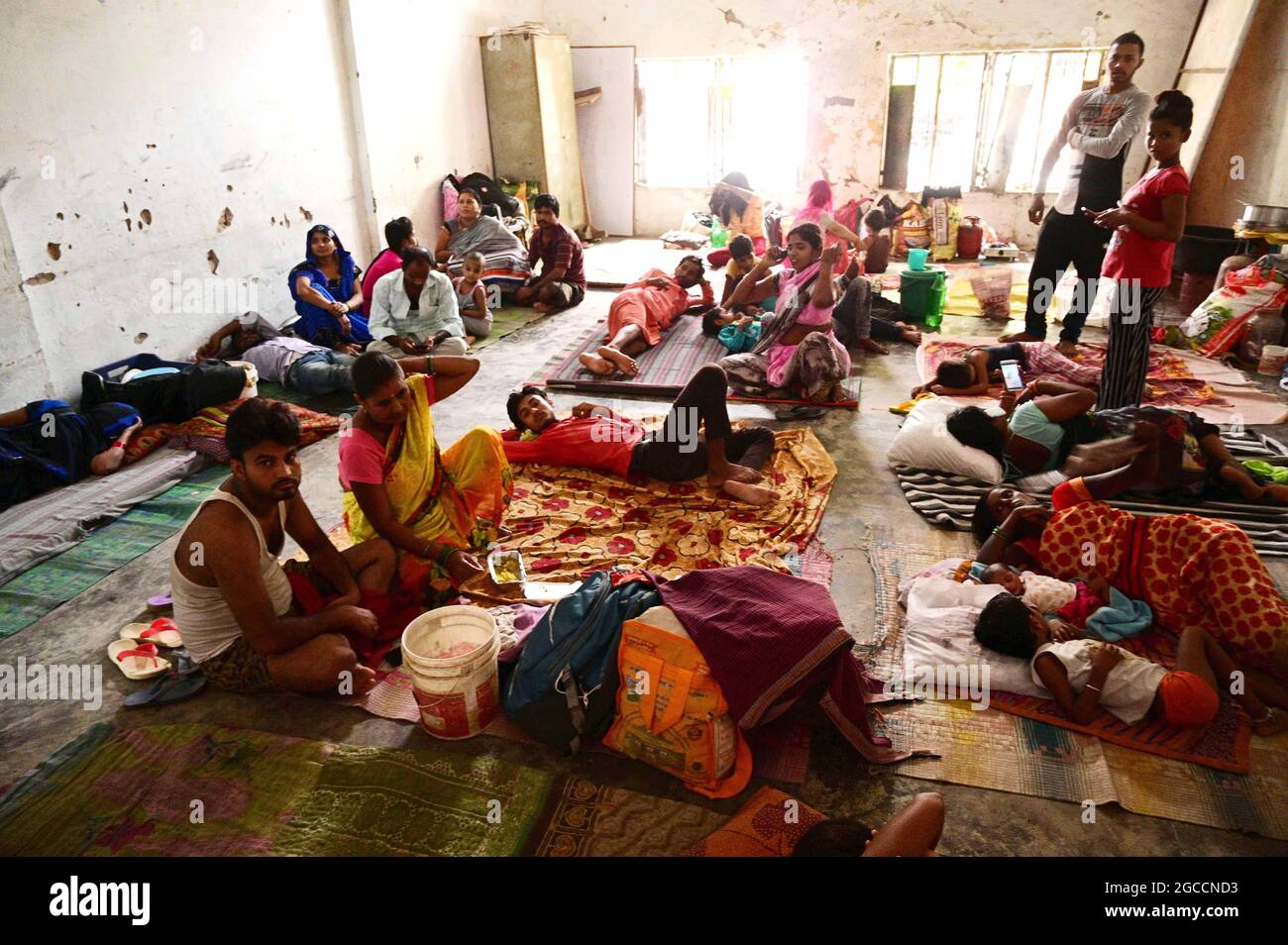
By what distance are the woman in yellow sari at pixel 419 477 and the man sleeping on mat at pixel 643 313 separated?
7.21ft

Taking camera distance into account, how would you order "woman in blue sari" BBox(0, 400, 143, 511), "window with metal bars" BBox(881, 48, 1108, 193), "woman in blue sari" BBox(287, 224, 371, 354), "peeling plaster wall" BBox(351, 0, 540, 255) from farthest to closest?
1. "window with metal bars" BBox(881, 48, 1108, 193)
2. "peeling plaster wall" BBox(351, 0, 540, 255)
3. "woman in blue sari" BBox(287, 224, 371, 354)
4. "woman in blue sari" BBox(0, 400, 143, 511)

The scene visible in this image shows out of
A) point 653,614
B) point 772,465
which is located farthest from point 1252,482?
point 653,614

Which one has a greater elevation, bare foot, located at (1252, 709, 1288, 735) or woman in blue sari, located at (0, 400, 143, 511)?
woman in blue sari, located at (0, 400, 143, 511)

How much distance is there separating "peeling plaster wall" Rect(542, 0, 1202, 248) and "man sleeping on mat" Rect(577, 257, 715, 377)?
453 centimetres

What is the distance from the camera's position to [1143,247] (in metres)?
4.25

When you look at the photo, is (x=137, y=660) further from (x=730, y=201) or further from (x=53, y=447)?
(x=730, y=201)

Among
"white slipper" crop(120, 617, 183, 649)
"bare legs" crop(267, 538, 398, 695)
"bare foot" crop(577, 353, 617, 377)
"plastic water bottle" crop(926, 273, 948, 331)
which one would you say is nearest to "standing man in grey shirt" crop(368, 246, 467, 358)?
"bare foot" crop(577, 353, 617, 377)

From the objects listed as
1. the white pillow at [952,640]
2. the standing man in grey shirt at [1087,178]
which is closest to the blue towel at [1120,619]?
the white pillow at [952,640]

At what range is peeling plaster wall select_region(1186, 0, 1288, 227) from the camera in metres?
6.76

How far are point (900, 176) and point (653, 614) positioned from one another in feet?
31.3

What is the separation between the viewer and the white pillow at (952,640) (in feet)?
8.54

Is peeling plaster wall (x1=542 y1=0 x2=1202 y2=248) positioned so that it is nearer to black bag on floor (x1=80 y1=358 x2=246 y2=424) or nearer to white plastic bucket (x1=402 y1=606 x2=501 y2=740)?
black bag on floor (x1=80 y1=358 x2=246 y2=424)
